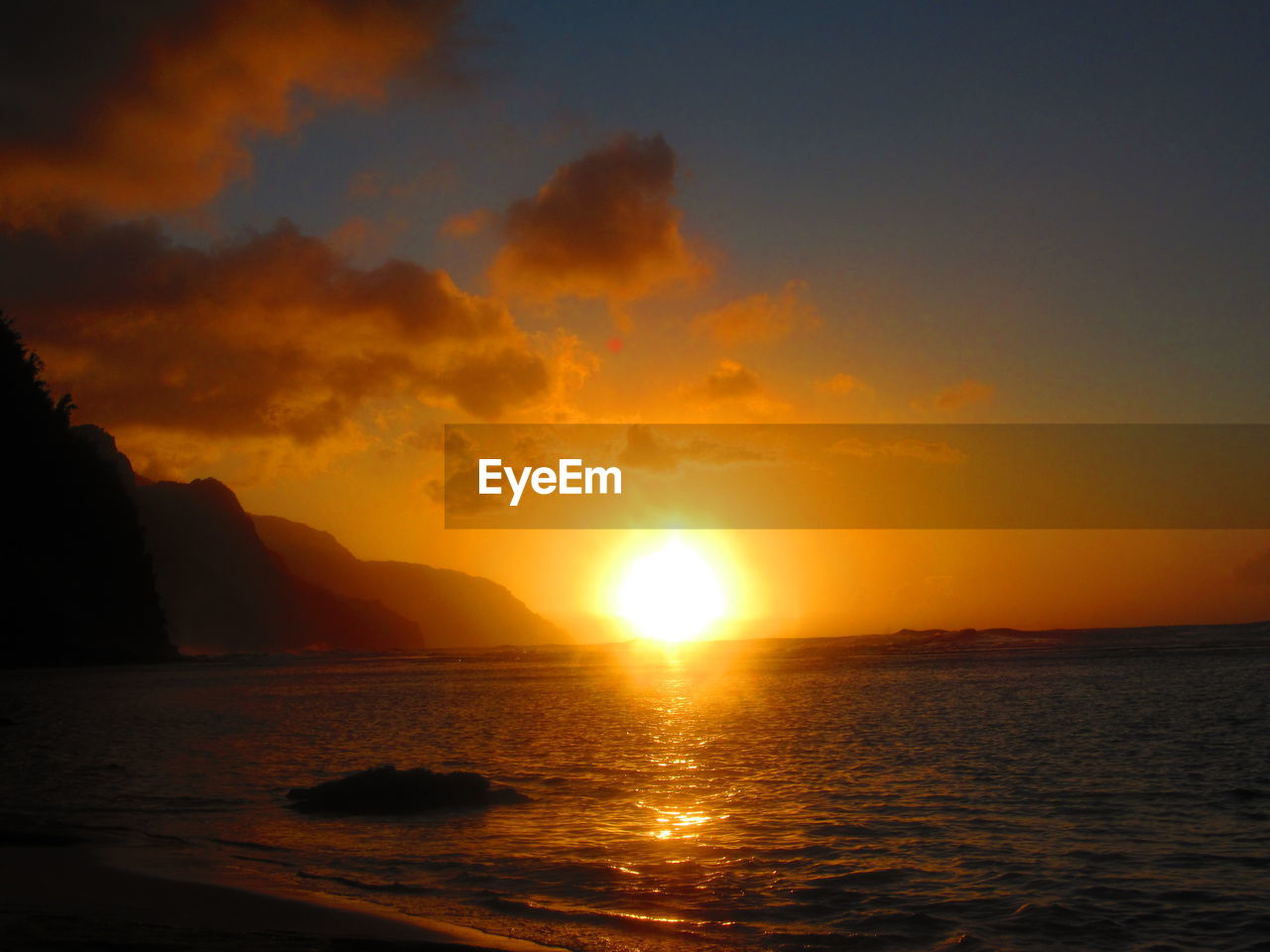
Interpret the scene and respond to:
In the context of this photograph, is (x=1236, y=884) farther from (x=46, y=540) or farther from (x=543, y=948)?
(x=46, y=540)

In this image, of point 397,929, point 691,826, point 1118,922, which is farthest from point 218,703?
point 1118,922

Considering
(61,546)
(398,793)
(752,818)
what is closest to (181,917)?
(398,793)

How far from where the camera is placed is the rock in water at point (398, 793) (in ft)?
68.3

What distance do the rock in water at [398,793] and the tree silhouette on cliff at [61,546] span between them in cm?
9638

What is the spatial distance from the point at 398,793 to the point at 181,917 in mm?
9718

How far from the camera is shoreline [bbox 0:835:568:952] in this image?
33.7ft

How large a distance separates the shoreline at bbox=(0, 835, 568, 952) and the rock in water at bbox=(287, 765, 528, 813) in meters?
6.46

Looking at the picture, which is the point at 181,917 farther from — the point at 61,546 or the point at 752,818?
the point at 61,546

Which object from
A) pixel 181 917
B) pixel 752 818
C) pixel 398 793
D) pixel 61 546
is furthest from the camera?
pixel 61 546

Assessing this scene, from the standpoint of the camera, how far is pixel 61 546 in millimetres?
114750

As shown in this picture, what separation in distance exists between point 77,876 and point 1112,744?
28788 millimetres

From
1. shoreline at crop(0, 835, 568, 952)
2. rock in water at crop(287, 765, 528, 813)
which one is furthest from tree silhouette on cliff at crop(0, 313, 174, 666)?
shoreline at crop(0, 835, 568, 952)

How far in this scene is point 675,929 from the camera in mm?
12172

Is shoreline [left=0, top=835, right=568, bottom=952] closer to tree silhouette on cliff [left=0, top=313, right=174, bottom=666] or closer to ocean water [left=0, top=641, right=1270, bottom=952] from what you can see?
ocean water [left=0, top=641, right=1270, bottom=952]
